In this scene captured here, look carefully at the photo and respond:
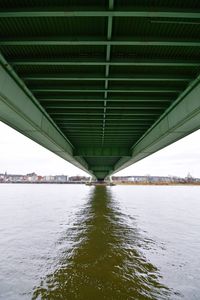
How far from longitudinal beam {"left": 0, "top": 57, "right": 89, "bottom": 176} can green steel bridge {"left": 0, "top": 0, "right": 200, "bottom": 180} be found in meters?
0.04

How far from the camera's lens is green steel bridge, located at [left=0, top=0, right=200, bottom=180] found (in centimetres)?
491

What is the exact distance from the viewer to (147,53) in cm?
672

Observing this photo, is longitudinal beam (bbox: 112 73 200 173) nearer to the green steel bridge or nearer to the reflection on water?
the green steel bridge

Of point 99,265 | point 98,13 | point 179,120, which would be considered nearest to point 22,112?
point 98,13

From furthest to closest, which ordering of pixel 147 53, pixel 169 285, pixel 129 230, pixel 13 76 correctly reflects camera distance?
pixel 129 230
pixel 13 76
pixel 147 53
pixel 169 285

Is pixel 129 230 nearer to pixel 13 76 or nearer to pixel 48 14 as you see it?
pixel 13 76

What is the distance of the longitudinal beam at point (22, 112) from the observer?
286 inches

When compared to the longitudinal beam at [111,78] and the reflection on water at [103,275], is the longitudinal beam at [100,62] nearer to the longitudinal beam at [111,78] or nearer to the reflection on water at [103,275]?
the longitudinal beam at [111,78]

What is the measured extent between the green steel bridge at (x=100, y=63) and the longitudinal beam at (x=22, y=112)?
0.04 m

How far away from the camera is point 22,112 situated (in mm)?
8820

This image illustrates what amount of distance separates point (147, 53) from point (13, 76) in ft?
15.9

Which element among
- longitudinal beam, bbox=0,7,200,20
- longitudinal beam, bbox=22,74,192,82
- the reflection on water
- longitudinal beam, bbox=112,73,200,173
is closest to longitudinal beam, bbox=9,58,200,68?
longitudinal beam, bbox=22,74,192,82

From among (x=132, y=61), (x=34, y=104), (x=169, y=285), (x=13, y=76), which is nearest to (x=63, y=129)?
(x=34, y=104)

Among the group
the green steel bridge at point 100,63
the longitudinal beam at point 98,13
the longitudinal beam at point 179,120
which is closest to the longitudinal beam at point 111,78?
the green steel bridge at point 100,63
